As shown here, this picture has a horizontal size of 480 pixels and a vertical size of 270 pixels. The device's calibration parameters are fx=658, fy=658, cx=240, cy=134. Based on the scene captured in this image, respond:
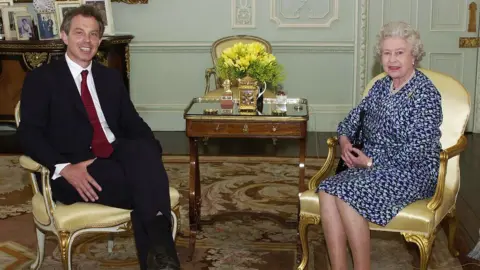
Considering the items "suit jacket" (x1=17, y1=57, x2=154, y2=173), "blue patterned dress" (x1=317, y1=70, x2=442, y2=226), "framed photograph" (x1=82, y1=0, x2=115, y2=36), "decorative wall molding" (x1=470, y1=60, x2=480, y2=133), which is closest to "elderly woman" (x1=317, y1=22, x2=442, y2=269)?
"blue patterned dress" (x1=317, y1=70, x2=442, y2=226)

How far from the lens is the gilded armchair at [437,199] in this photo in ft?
9.57

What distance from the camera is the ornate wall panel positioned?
20.8 ft

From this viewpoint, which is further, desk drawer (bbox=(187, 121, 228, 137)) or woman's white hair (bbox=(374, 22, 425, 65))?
desk drawer (bbox=(187, 121, 228, 137))

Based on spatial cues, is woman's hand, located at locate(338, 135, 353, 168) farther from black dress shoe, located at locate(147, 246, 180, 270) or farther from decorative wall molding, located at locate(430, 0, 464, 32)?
decorative wall molding, located at locate(430, 0, 464, 32)

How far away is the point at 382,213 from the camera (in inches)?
114

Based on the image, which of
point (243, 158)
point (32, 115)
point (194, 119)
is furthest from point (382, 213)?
point (243, 158)

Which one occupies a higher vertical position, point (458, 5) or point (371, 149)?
point (458, 5)

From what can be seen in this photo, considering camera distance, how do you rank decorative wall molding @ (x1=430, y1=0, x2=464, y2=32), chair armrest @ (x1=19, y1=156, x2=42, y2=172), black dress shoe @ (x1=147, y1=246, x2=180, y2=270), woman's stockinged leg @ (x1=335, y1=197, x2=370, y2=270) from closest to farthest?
black dress shoe @ (x1=147, y1=246, x2=180, y2=270) → woman's stockinged leg @ (x1=335, y1=197, x2=370, y2=270) → chair armrest @ (x1=19, y1=156, x2=42, y2=172) → decorative wall molding @ (x1=430, y1=0, x2=464, y2=32)

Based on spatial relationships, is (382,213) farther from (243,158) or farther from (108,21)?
(108,21)

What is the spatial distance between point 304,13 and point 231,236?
10.5 feet

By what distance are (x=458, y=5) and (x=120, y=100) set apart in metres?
4.17

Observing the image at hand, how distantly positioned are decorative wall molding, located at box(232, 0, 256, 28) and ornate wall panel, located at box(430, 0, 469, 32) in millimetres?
1737

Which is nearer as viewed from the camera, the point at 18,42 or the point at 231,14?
the point at 18,42

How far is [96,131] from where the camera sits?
323 centimetres
